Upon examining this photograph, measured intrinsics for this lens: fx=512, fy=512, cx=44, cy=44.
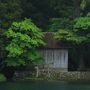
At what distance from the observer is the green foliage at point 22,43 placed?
141 feet

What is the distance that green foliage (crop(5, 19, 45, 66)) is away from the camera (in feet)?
141

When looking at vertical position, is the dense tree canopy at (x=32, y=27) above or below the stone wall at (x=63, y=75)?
above

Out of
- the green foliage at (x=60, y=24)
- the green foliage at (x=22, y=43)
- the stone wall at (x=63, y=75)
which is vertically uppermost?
the green foliage at (x=60, y=24)

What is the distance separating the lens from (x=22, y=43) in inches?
1706

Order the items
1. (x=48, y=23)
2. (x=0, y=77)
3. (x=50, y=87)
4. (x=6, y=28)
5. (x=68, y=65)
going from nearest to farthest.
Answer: (x=50, y=87) → (x=0, y=77) → (x=6, y=28) → (x=68, y=65) → (x=48, y=23)

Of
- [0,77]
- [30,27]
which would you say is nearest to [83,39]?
[30,27]

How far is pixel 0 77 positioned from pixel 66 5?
14.9 metres

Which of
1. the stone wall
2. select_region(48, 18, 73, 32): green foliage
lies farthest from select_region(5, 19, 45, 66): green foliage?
select_region(48, 18, 73, 32): green foliage

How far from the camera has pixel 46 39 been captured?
4725 centimetres

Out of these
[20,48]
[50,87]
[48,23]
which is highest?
[48,23]

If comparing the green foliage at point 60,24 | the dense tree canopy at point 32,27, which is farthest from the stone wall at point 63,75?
the green foliage at point 60,24

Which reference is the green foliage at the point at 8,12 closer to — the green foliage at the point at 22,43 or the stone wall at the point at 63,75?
the green foliage at the point at 22,43

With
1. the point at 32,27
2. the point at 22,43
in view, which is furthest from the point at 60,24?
the point at 22,43

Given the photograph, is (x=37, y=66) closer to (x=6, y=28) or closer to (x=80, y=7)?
(x=6, y=28)
